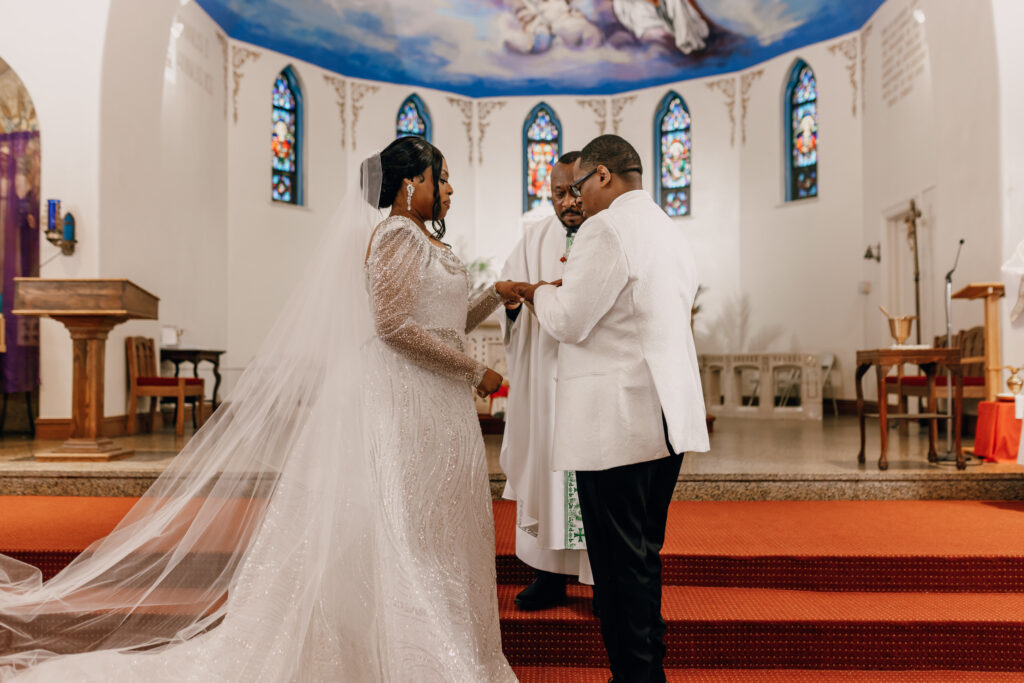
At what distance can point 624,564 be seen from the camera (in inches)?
93.4

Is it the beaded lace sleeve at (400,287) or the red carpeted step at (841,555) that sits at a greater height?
the beaded lace sleeve at (400,287)

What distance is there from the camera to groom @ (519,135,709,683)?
2365mm

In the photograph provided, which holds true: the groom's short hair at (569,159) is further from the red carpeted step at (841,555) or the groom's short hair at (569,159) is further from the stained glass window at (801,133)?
the stained glass window at (801,133)

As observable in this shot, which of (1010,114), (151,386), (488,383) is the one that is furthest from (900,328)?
(151,386)

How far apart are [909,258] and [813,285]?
1.88m

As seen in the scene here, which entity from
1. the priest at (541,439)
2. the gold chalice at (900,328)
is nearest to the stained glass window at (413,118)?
the gold chalice at (900,328)

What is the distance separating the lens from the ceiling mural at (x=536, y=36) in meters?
11.7

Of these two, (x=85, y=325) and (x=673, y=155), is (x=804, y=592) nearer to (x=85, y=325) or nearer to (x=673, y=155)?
(x=85, y=325)

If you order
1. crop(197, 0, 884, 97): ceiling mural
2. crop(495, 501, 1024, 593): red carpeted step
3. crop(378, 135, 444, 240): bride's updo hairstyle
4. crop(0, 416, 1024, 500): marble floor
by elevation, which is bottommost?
crop(495, 501, 1024, 593): red carpeted step

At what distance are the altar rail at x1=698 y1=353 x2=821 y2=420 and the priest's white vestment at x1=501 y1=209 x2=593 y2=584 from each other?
8086 millimetres

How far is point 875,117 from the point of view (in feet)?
36.0

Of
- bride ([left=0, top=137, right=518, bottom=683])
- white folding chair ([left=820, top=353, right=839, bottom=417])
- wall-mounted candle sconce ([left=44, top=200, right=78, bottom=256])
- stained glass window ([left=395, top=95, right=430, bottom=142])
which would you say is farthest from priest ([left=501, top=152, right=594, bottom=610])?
stained glass window ([left=395, top=95, right=430, bottom=142])

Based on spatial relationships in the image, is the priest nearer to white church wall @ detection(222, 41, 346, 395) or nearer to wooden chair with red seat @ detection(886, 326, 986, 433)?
wooden chair with red seat @ detection(886, 326, 986, 433)

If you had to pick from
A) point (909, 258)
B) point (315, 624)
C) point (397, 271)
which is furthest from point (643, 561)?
point (909, 258)
